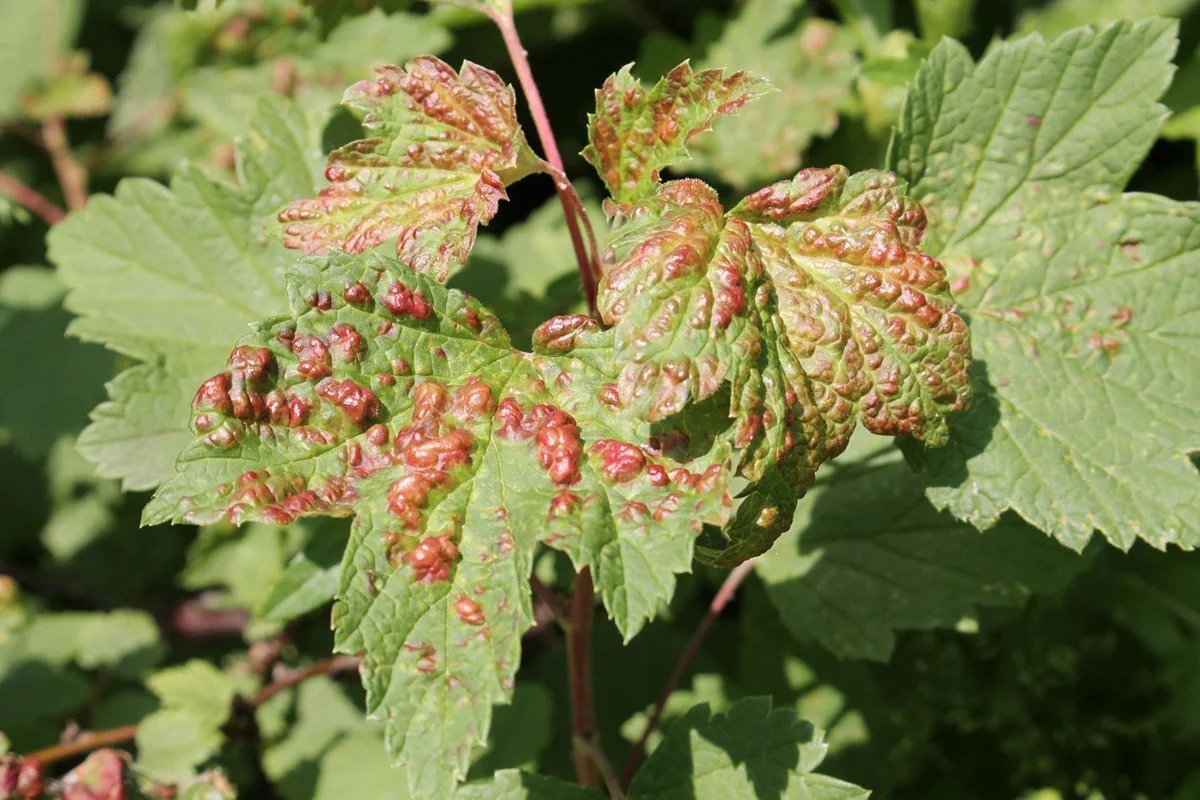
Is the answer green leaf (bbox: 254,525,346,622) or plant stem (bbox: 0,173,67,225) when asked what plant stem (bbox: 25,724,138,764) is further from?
plant stem (bbox: 0,173,67,225)

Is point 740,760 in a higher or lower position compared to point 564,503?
lower

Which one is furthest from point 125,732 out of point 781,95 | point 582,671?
point 781,95

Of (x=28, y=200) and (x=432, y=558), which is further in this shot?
(x=28, y=200)

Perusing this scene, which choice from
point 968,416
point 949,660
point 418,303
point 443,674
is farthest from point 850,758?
point 418,303

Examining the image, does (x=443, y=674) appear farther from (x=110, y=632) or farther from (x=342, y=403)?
(x=110, y=632)

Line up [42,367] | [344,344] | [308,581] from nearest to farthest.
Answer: [344,344] → [308,581] → [42,367]

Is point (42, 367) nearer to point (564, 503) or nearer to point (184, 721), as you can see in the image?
point (184, 721)

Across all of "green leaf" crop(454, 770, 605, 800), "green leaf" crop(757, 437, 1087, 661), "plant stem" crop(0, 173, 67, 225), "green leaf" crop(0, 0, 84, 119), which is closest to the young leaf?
"green leaf" crop(454, 770, 605, 800)
